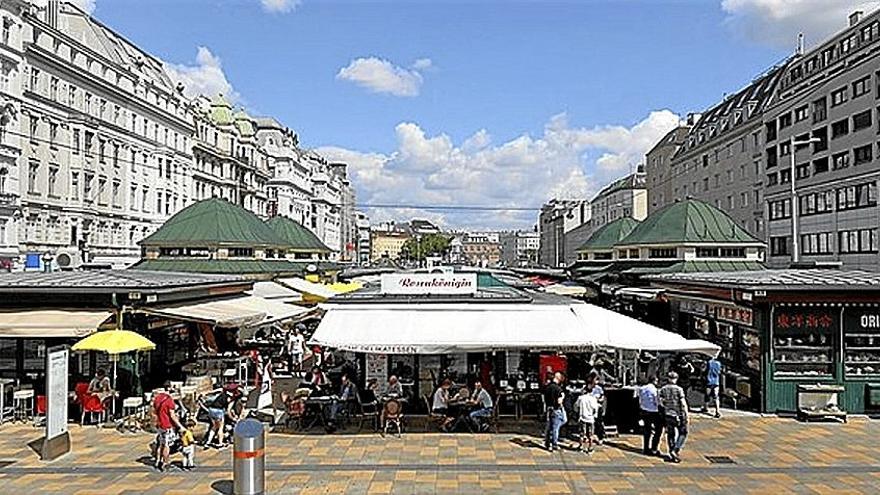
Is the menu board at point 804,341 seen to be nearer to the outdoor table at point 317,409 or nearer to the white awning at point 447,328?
the white awning at point 447,328

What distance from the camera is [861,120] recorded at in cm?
5728

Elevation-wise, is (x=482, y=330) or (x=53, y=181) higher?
(x=53, y=181)

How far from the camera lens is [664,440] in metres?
18.3

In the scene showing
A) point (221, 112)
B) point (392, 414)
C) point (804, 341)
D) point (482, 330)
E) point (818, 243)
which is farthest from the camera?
point (221, 112)

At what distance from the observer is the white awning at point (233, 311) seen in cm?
2219

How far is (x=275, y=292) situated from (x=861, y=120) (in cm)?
4209

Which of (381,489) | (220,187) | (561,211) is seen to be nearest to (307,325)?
(381,489)

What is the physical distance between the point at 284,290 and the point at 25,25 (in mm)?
24406

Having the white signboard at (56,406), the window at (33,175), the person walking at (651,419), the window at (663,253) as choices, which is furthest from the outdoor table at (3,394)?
the window at (33,175)

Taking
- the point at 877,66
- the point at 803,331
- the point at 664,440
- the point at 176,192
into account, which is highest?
the point at 877,66

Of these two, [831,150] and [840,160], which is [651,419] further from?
[831,150]

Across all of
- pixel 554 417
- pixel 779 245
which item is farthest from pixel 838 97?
pixel 554 417

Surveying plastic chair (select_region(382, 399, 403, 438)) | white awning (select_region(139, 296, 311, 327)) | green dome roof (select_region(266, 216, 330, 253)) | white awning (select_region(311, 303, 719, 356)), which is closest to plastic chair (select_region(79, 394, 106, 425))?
white awning (select_region(139, 296, 311, 327))

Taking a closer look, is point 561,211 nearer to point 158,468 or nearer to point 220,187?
point 220,187
